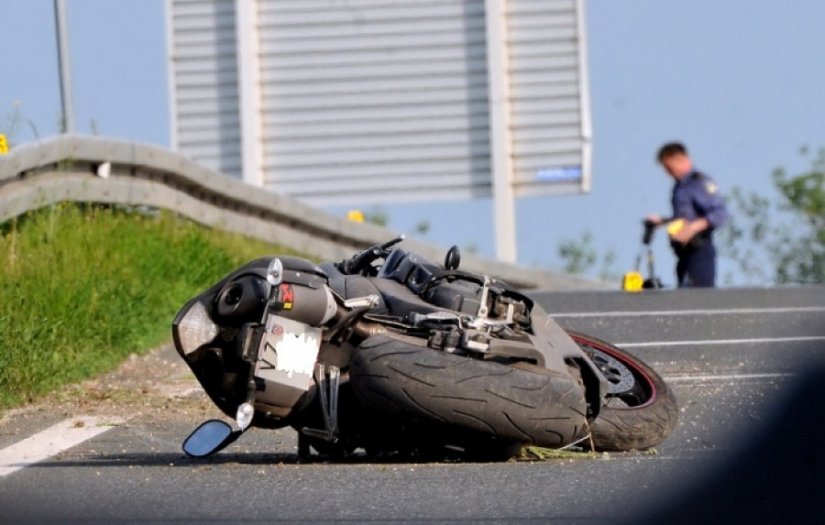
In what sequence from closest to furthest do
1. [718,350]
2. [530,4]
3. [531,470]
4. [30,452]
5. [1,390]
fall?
[531,470], [30,452], [1,390], [718,350], [530,4]

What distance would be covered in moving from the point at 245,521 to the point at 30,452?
2515mm

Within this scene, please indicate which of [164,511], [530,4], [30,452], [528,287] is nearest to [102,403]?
[30,452]

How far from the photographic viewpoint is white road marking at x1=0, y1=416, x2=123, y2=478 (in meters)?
8.80

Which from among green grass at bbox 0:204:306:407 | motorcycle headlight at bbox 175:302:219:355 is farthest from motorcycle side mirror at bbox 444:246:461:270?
green grass at bbox 0:204:306:407

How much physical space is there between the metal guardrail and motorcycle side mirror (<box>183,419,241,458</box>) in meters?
5.59

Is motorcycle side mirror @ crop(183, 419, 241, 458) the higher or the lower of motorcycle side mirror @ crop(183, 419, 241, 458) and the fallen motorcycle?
the lower

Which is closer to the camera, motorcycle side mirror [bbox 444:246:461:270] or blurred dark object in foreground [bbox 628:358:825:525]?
blurred dark object in foreground [bbox 628:358:825:525]

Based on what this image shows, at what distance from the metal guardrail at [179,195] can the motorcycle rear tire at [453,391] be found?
19.6 feet

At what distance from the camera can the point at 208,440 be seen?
824cm

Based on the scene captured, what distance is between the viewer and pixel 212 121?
112 ft

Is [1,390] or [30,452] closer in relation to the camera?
[30,452]

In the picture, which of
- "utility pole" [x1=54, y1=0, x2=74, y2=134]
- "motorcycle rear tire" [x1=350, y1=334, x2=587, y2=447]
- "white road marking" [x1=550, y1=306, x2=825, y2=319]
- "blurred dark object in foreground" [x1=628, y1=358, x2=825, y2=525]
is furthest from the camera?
"utility pole" [x1=54, y1=0, x2=74, y2=134]

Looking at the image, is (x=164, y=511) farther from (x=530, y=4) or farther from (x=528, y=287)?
(x=530, y=4)

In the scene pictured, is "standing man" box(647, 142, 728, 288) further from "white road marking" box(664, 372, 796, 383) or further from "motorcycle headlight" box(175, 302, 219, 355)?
"motorcycle headlight" box(175, 302, 219, 355)
